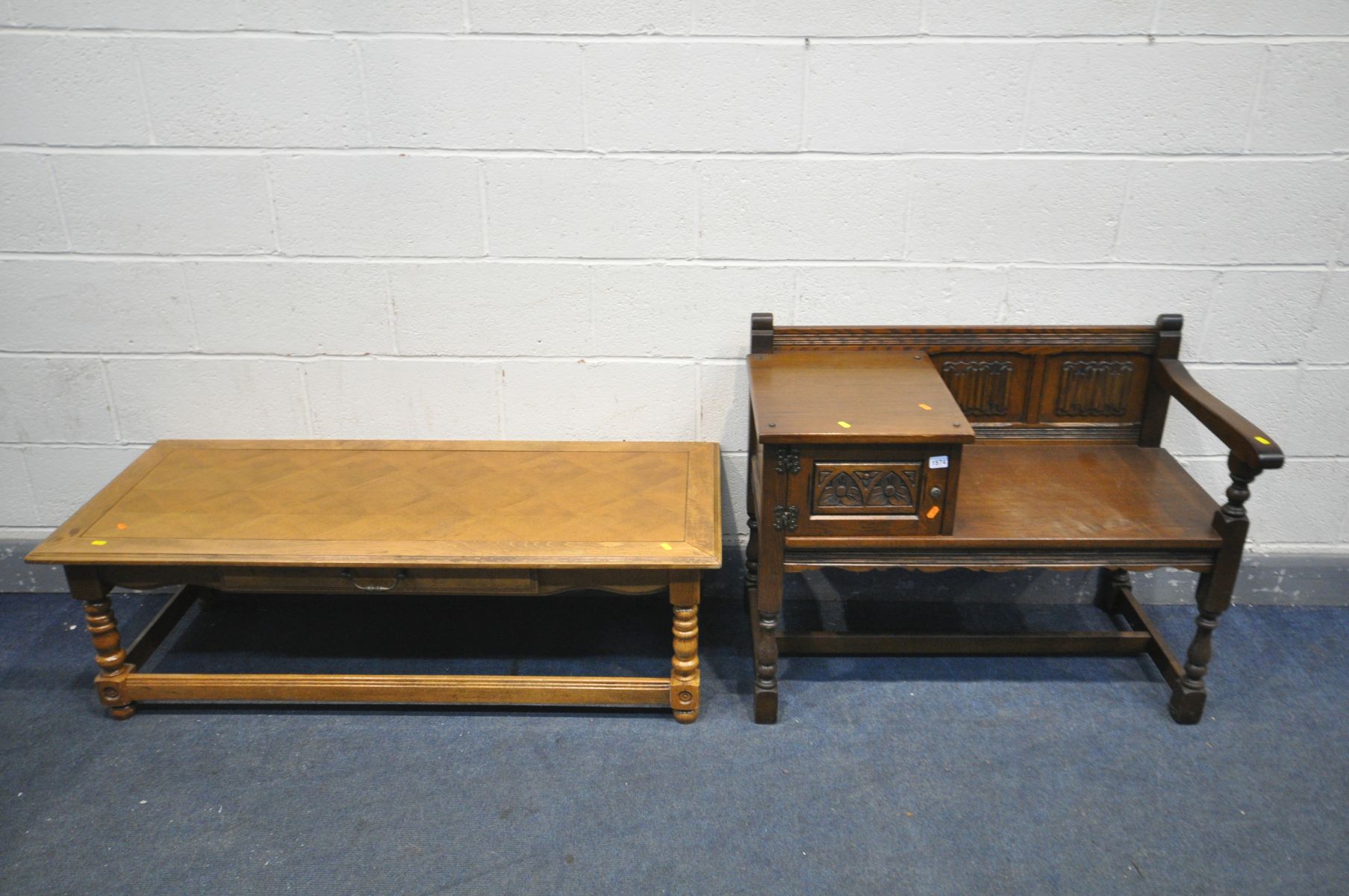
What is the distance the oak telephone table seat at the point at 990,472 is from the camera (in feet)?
6.82

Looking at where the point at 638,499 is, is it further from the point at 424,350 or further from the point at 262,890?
the point at 262,890

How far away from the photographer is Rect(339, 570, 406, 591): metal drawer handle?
2.18m

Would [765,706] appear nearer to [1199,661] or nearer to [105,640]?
[1199,661]

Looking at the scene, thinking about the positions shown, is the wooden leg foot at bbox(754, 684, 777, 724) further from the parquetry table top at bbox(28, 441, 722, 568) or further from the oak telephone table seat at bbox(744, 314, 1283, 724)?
the parquetry table top at bbox(28, 441, 722, 568)

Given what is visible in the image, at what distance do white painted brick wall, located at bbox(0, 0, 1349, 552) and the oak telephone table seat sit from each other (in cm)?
11

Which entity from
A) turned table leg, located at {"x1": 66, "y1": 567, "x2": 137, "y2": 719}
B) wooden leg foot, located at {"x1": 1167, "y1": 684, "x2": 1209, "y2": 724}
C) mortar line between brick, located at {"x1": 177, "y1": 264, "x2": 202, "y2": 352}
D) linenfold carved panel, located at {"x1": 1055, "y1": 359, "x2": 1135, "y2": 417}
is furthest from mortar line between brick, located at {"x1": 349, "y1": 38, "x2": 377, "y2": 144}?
wooden leg foot, located at {"x1": 1167, "y1": 684, "x2": 1209, "y2": 724}

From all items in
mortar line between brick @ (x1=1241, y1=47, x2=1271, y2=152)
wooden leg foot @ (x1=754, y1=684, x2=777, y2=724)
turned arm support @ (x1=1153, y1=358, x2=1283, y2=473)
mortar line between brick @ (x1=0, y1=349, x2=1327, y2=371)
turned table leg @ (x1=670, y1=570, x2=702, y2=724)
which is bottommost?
wooden leg foot @ (x1=754, y1=684, x2=777, y2=724)

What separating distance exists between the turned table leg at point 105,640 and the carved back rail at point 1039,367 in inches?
63.8

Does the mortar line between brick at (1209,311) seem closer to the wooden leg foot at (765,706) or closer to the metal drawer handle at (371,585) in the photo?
the wooden leg foot at (765,706)

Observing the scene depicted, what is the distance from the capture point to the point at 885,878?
192 centimetres

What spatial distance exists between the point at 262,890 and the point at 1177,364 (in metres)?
2.35

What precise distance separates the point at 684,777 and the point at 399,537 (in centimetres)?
82

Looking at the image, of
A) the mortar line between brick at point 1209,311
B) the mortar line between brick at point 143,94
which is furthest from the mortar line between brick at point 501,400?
the mortar line between brick at point 1209,311

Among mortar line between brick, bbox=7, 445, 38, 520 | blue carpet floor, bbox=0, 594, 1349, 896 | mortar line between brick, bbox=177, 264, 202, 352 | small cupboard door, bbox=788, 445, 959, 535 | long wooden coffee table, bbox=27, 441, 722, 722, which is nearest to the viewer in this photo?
blue carpet floor, bbox=0, 594, 1349, 896
